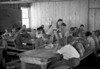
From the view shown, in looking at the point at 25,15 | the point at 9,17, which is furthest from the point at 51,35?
the point at 25,15

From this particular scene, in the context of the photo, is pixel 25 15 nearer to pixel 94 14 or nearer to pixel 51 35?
pixel 94 14

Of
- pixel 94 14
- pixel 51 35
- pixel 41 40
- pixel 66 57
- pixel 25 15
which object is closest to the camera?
pixel 66 57

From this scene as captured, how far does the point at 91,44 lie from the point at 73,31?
6.77 feet

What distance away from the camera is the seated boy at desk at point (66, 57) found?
14.3 feet

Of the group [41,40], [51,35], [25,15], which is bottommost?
[41,40]

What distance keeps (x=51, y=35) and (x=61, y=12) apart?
3818mm

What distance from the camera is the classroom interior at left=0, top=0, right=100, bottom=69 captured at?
4.58 m

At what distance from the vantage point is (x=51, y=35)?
7.27 m

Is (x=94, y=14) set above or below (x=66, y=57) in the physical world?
above

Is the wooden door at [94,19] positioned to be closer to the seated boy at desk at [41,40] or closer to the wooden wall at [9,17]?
the seated boy at desk at [41,40]

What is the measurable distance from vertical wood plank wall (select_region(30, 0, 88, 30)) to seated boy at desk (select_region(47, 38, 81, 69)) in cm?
576

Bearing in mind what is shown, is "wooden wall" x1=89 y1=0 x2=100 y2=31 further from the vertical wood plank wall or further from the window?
the window

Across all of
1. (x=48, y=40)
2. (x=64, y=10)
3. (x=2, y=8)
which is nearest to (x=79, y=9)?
(x=64, y=10)

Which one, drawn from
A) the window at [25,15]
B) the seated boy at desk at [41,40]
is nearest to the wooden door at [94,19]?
the seated boy at desk at [41,40]
